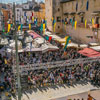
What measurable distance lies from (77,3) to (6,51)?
17.1 m

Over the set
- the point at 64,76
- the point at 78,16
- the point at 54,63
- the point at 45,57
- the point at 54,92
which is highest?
Result: the point at 78,16

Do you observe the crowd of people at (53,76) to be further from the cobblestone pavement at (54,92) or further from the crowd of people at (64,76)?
the cobblestone pavement at (54,92)

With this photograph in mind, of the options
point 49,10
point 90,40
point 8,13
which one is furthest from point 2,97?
point 8,13

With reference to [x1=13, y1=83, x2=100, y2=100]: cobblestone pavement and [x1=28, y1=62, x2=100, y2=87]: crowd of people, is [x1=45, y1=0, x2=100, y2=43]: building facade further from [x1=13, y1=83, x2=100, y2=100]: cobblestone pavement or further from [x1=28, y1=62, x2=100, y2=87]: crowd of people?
[x1=13, y1=83, x2=100, y2=100]: cobblestone pavement

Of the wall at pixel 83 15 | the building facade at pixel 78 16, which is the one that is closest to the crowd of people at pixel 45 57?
the building facade at pixel 78 16

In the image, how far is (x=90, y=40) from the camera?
2558cm

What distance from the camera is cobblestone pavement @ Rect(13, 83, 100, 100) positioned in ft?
43.5

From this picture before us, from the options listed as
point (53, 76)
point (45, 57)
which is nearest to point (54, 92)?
point (53, 76)

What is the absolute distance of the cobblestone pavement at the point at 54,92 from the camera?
13.3 meters

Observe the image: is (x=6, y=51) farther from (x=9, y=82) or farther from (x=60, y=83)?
(x=60, y=83)

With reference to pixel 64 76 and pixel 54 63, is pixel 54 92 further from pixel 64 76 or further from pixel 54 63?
pixel 54 63

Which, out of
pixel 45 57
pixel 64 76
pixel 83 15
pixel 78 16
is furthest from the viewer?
pixel 78 16

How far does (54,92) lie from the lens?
14055 millimetres

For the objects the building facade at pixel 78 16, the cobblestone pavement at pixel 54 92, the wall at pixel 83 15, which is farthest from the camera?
the wall at pixel 83 15
